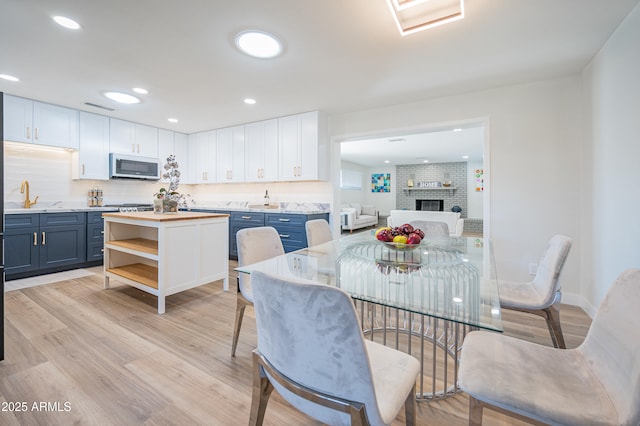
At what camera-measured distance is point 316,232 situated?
2.53m

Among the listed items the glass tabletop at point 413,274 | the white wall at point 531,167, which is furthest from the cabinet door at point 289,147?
the glass tabletop at point 413,274

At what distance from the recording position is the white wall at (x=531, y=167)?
2795 mm

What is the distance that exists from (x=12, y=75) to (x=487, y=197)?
5168mm

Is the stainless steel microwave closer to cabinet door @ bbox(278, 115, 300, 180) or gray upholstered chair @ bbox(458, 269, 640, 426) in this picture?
cabinet door @ bbox(278, 115, 300, 180)

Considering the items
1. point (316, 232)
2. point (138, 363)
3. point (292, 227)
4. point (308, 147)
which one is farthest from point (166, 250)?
point (308, 147)

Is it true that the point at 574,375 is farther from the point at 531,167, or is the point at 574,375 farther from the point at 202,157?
the point at 202,157

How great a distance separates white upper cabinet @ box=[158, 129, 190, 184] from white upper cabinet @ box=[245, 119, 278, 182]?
161 cm

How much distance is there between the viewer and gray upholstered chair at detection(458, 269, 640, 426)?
792 millimetres

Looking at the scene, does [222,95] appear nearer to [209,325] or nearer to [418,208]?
[209,325]

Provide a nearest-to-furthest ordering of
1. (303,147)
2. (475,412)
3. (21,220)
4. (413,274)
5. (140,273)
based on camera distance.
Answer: (475,412)
(413,274)
(140,273)
(21,220)
(303,147)

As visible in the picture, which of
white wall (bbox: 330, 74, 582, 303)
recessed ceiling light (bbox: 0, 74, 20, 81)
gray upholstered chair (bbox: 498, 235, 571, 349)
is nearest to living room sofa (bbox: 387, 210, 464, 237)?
white wall (bbox: 330, 74, 582, 303)

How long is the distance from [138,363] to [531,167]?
384 centimetres

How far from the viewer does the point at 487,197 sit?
313 cm

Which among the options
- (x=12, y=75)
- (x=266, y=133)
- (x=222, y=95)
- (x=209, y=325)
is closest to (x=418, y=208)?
(x=266, y=133)
